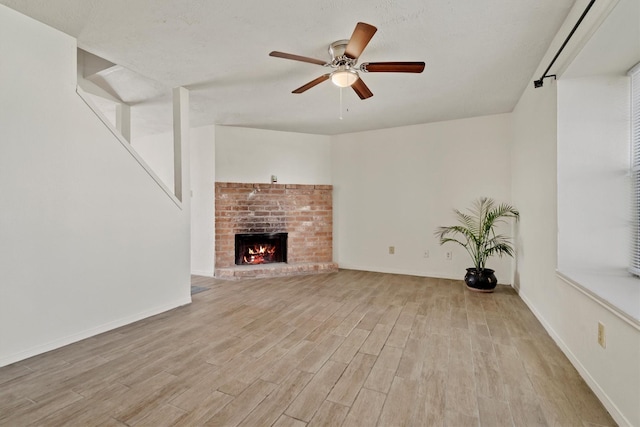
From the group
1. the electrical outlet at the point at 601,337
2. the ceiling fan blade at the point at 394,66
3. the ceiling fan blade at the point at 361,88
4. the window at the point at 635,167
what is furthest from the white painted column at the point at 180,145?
the window at the point at 635,167

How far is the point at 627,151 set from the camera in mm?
1953

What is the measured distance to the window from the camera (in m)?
1.90

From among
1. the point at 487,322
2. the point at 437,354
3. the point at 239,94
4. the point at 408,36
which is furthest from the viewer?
the point at 239,94

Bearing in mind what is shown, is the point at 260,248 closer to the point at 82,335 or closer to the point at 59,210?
the point at 82,335

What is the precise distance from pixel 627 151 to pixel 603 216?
0.47 meters

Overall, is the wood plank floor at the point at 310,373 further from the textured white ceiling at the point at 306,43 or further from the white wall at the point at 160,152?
the white wall at the point at 160,152

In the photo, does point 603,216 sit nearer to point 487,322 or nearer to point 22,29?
point 487,322

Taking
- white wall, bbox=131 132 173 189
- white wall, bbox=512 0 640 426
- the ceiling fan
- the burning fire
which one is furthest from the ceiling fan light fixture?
white wall, bbox=131 132 173 189

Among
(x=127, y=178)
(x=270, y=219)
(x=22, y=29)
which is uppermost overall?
(x=22, y=29)

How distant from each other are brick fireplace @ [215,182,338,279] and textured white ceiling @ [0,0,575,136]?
1536mm

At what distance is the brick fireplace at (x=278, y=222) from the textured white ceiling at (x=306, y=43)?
1.54m

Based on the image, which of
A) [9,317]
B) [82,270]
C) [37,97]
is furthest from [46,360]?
[37,97]

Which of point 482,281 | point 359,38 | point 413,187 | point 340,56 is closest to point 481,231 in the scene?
point 482,281

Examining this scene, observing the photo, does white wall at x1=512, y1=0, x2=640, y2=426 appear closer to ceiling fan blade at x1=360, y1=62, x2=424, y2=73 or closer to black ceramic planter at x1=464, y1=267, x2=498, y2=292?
black ceramic planter at x1=464, y1=267, x2=498, y2=292
